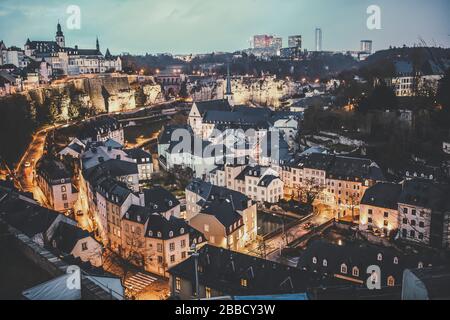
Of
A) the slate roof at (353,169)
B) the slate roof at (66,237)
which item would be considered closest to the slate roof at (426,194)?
the slate roof at (353,169)

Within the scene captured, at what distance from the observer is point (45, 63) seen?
99.3ft

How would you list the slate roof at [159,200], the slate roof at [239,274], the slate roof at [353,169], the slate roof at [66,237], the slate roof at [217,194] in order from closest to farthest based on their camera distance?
the slate roof at [239,274] < the slate roof at [66,237] < the slate roof at [159,200] < the slate roof at [217,194] < the slate roof at [353,169]

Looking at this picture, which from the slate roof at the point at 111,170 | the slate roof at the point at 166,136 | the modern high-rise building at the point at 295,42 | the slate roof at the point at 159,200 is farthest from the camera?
the modern high-rise building at the point at 295,42

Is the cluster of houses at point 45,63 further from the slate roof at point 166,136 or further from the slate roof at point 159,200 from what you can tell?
the slate roof at point 159,200

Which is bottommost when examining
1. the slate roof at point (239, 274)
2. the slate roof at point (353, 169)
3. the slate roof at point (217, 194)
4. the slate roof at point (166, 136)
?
the slate roof at point (239, 274)

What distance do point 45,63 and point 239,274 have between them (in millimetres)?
25674

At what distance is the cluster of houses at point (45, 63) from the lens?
26.5 metres

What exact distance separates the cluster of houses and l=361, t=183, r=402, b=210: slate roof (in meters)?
19.4

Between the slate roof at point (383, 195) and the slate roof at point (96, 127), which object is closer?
the slate roof at point (383, 195)

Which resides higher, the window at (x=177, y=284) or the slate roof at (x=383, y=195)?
the slate roof at (x=383, y=195)

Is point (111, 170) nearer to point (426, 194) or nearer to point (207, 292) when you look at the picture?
point (207, 292)

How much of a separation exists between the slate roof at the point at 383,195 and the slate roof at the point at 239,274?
6.55 meters

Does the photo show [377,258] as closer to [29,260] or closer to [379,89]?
[29,260]

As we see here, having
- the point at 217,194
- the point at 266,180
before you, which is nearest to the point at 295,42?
the point at 266,180
